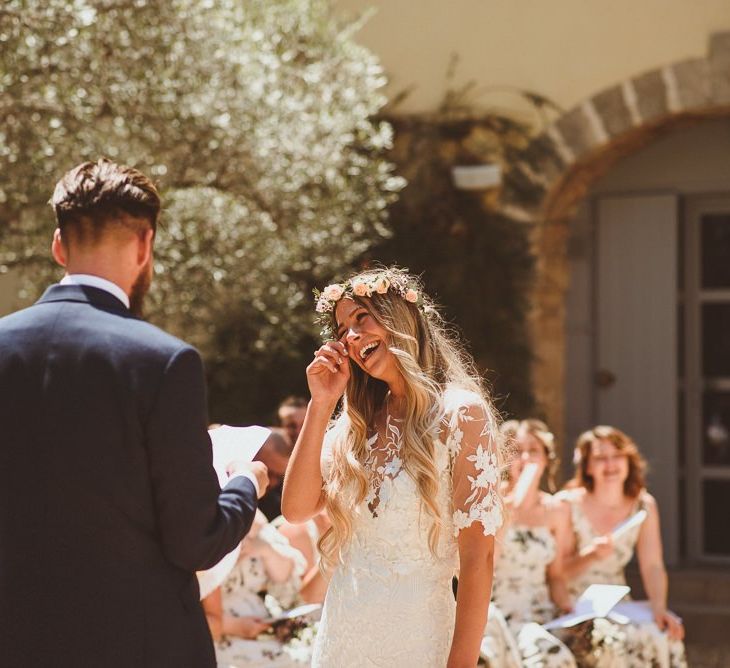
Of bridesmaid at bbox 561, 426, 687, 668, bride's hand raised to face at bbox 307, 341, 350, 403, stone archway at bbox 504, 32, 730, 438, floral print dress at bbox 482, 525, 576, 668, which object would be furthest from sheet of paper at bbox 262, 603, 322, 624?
stone archway at bbox 504, 32, 730, 438

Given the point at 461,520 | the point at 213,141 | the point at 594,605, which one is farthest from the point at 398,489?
the point at 213,141

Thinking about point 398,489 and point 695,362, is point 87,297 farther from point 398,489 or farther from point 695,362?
point 695,362

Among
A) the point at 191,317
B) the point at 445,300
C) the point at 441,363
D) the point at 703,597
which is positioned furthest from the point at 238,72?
the point at 703,597

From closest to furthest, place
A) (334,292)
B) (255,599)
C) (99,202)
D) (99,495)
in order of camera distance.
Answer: (99,495)
(99,202)
(334,292)
(255,599)

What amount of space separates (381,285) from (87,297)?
806 mm

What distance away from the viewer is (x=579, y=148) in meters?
8.49

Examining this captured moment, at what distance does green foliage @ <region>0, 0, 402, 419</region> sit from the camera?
17.2ft

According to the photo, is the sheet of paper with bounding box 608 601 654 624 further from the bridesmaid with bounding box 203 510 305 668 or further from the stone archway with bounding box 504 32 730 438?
the stone archway with bounding box 504 32 730 438

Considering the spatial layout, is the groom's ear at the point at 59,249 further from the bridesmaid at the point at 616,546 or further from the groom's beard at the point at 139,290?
the bridesmaid at the point at 616,546

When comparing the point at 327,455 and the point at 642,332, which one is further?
the point at 642,332

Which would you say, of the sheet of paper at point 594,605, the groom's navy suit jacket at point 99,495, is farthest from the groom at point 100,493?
the sheet of paper at point 594,605

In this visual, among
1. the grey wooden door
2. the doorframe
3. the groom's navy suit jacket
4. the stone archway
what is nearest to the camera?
the groom's navy suit jacket

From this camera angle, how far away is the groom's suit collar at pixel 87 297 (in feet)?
7.38

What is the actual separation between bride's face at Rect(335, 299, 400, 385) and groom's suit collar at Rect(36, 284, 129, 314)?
69 centimetres
